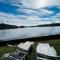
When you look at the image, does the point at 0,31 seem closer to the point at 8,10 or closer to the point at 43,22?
the point at 8,10

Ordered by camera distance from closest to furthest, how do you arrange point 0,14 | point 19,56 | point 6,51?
point 19,56 → point 6,51 → point 0,14

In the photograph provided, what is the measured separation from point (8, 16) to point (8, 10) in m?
0.08

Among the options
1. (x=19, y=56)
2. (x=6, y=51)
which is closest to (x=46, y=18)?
(x=6, y=51)

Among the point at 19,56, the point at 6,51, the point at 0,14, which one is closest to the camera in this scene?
the point at 19,56

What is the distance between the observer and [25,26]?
3027 millimetres

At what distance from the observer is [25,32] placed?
3.02 m

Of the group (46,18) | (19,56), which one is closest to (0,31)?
(46,18)

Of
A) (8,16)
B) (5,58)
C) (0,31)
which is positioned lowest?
(5,58)

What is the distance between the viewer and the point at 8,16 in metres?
2.96

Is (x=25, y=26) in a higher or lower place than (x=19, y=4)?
lower

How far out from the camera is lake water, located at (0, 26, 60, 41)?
2980mm

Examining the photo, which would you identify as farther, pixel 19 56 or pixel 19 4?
pixel 19 4

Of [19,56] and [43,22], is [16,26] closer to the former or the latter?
[43,22]

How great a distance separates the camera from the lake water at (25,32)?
117 inches
